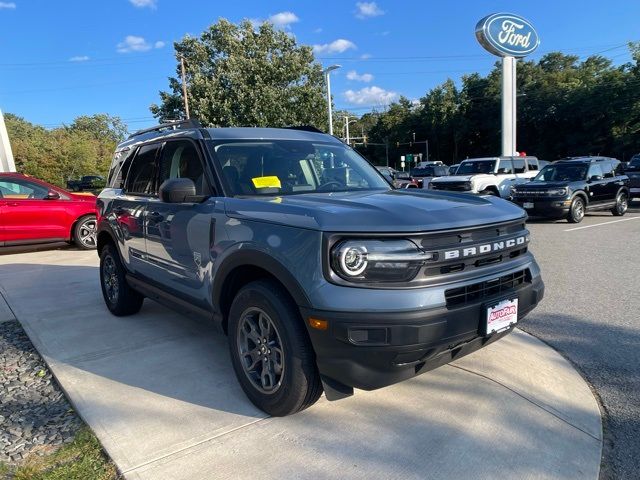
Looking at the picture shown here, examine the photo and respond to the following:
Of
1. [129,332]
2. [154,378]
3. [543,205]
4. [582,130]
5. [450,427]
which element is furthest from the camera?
[582,130]

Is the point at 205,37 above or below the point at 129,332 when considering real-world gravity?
above

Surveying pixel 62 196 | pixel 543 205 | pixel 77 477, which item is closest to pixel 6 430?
pixel 77 477

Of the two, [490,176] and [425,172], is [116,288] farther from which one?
[425,172]

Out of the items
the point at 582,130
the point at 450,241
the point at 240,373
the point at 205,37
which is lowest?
the point at 240,373

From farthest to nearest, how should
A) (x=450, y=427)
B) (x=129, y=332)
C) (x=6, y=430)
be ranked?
(x=129, y=332)
(x=6, y=430)
(x=450, y=427)

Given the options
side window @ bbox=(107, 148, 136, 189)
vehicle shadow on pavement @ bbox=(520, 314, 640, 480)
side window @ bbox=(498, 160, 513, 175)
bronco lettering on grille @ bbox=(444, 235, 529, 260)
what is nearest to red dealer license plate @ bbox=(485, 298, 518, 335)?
bronco lettering on grille @ bbox=(444, 235, 529, 260)

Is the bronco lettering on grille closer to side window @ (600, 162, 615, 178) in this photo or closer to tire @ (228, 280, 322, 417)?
tire @ (228, 280, 322, 417)

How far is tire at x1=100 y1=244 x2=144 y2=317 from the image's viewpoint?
16.9 ft

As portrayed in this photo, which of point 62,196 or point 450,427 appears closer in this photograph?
point 450,427

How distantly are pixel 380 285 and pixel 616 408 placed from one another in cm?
196

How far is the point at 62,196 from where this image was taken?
1055 centimetres

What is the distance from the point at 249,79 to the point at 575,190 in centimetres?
2276

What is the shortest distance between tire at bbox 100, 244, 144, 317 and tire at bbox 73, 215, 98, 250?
18.1 ft

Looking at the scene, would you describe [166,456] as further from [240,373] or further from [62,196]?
[62,196]
